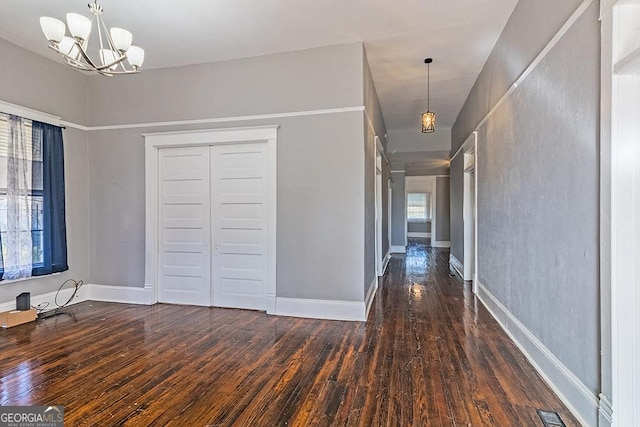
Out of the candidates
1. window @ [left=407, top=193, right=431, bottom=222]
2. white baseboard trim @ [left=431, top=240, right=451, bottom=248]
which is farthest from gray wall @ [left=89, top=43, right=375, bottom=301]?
window @ [left=407, top=193, right=431, bottom=222]

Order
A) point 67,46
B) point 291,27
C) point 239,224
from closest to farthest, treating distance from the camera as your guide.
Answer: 1. point 67,46
2. point 291,27
3. point 239,224

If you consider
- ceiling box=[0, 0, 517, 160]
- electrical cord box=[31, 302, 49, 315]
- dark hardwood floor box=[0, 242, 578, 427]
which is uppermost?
ceiling box=[0, 0, 517, 160]

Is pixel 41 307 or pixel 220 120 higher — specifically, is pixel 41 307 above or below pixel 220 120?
below

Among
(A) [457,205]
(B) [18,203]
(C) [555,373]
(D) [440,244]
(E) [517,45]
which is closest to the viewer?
(C) [555,373]

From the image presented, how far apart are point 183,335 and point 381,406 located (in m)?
2.34

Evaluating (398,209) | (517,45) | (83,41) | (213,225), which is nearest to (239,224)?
(213,225)

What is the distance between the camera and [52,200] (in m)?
4.63

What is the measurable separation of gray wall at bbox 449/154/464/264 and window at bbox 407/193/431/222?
7.72 m

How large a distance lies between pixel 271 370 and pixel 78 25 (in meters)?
3.08

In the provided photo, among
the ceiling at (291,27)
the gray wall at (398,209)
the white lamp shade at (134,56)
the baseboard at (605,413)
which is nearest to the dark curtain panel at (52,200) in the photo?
the ceiling at (291,27)

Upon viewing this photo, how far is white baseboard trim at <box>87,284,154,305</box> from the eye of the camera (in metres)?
4.92

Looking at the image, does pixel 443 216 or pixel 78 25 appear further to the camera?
pixel 443 216

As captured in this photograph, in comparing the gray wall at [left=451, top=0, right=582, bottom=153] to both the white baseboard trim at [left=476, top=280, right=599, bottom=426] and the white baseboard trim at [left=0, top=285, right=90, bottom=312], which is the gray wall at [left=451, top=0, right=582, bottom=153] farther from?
the white baseboard trim at [left=0, top=285, right=90, bottom=312]

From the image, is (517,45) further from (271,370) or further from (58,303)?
(58,303)
